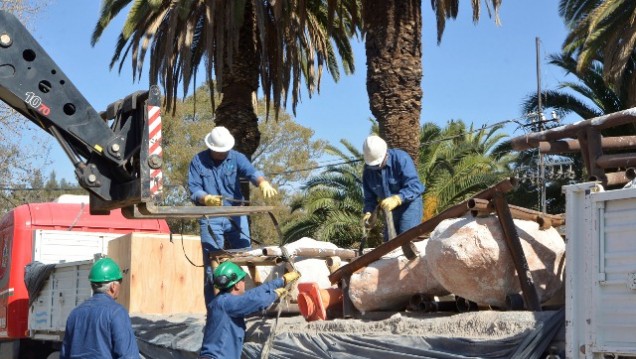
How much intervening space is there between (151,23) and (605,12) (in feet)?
28.2

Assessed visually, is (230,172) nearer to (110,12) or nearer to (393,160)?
(393,160)

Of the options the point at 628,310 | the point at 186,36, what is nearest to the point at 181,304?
the point at 628,310

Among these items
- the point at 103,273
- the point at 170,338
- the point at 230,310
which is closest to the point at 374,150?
the point at 230,310

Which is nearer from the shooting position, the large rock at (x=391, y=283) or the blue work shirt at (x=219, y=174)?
the large rock at (x=391, y=283)

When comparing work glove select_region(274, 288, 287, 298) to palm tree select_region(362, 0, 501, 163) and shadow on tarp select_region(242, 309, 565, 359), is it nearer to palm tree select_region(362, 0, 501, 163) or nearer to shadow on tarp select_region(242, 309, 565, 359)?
shadow on tarp select_region(242, 309, 565, 359)

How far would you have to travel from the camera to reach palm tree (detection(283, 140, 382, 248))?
24344 mm

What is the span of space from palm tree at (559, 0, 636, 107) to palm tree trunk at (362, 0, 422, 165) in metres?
5.93

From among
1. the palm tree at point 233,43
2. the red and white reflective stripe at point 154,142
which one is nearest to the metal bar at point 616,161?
the red and white reflective stripe at point 154,142

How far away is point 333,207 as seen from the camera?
25.0m

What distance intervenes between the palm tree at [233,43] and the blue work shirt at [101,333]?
31.0 feet

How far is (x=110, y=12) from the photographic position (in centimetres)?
1847

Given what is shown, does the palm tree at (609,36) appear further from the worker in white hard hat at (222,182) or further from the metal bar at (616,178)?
the metal bar at (616,178)

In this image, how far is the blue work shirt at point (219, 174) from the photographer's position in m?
8.33

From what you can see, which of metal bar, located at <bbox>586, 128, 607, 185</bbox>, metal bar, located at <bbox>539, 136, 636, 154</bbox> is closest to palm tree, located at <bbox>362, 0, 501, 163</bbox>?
metal bar, located at <bbox>539, 136, 636, 154</bbox>
